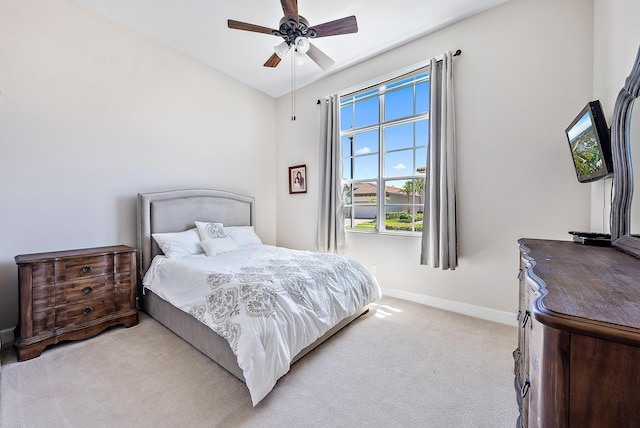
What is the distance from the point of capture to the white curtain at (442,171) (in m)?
2.77

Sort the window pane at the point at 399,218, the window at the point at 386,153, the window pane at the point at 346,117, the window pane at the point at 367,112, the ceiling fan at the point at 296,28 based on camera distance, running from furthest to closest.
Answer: the window pane at the point at 346,117 < the window pane at the point at 367,112 < the window pane at the point at 399,218 < the window at the point at 386,153 < the ceiling fan at the point at 296,28

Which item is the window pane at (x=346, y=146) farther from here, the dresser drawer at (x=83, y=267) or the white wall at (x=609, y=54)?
the dresser drawer at (x=83, y=267)

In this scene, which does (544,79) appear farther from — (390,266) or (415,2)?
(390,266)

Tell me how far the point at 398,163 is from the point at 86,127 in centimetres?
362

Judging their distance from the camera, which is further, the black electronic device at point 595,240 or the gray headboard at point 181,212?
the gray headboard at point 181,212

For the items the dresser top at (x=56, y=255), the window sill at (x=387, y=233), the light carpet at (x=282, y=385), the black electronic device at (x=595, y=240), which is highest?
the black electronic device at (x=595, y=240)

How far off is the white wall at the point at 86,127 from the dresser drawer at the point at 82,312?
23.7 inches

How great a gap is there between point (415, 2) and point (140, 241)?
395cm

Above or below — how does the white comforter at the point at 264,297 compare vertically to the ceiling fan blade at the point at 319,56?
below

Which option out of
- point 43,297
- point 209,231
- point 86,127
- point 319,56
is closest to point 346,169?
point 319,56

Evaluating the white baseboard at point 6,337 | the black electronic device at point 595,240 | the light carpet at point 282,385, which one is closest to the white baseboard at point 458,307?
the light carpet at point 282,385

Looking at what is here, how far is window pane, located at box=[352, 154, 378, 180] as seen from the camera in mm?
3637

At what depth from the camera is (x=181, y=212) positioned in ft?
10.7

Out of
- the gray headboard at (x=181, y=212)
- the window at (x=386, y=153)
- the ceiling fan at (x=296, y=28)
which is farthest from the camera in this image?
the window at (x=386, y=153)
